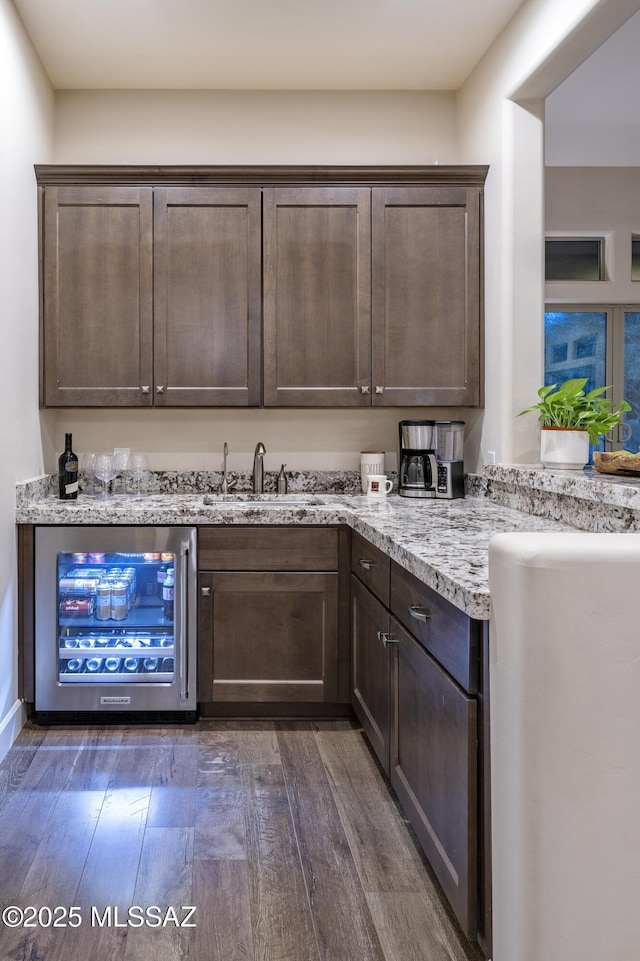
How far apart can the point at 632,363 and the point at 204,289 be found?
297cm

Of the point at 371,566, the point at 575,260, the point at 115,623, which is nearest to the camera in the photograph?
the point at 371,566

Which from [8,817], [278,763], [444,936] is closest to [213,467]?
[278,763]

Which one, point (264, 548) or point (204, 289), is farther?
point (204, 289)

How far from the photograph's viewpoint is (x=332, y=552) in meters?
2.90

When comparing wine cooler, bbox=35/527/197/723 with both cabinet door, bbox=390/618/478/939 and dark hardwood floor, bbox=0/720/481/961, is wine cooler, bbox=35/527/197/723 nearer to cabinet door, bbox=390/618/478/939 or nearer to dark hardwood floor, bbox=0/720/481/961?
dark hardwood floor, bbox=0/720/481/961

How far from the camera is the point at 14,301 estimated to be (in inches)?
111

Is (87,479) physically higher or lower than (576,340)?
lower

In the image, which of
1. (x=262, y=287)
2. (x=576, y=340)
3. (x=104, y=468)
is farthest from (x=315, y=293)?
(x=576, y=340)

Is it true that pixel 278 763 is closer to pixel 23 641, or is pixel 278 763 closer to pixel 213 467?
pixel 23 641

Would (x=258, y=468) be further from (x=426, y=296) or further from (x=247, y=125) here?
(x=247, y=125)

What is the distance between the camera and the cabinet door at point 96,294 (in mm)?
3162

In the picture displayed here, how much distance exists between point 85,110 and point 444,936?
361cm

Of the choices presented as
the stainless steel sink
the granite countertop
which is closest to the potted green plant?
the granite countertop

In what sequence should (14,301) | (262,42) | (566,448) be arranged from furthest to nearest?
1. (262,42)
2. (14,301)
3. (566,448)
